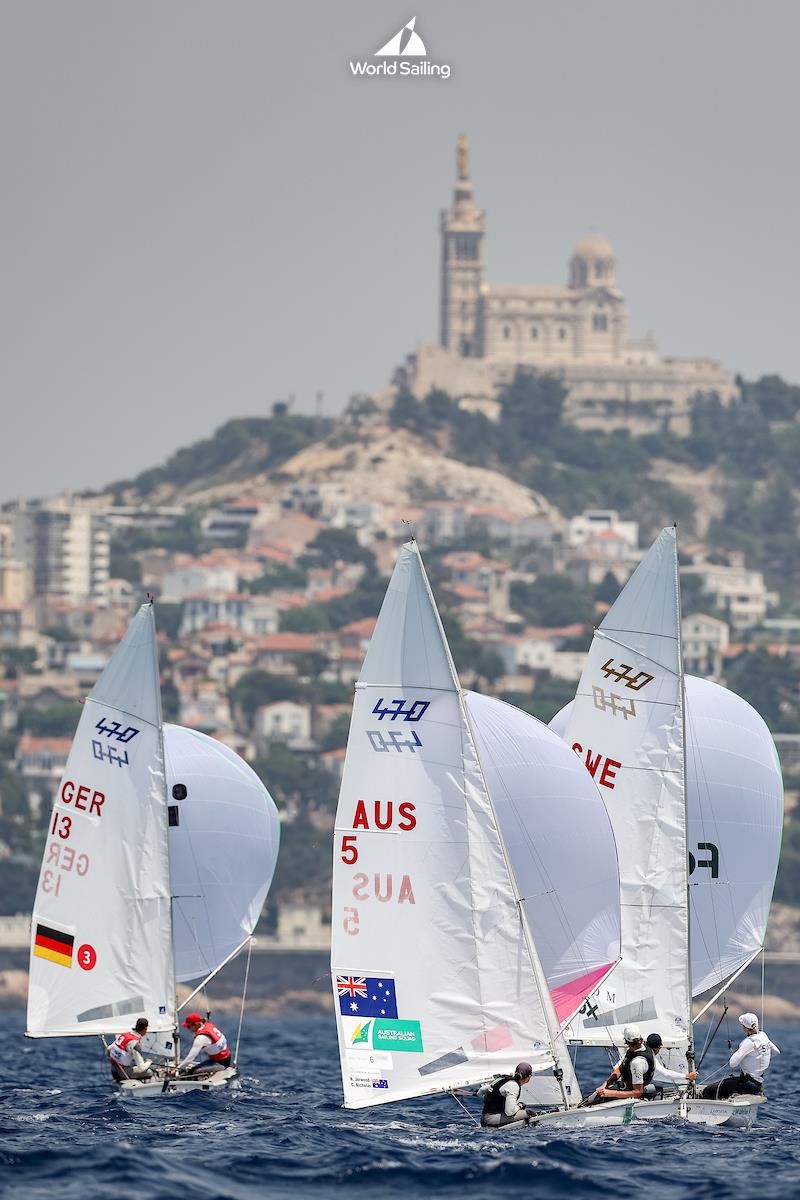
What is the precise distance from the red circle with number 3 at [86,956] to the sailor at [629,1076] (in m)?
6.66

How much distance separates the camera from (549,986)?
25.3 meters

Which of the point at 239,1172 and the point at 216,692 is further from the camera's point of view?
the point at 216,692

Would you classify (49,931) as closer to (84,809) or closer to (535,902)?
(84,809)

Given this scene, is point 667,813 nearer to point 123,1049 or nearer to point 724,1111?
point 724,1111

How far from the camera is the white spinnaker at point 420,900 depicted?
24.6m

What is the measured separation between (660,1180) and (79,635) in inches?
5755

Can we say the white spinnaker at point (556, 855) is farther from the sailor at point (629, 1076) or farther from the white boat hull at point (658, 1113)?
the white boat hull at point (658, 1113)

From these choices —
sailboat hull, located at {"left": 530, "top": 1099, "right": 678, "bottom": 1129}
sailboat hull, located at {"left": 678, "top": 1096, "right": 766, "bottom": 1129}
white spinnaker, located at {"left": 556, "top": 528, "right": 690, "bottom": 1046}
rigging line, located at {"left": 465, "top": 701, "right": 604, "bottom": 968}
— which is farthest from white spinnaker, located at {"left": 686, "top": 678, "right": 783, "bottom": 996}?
rigging line, located at {"left": 465, "top": 701, "right": 604, "bottom": 968}

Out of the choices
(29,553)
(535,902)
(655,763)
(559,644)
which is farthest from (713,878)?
(29,553)

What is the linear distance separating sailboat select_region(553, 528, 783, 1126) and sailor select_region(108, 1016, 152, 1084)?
456cm

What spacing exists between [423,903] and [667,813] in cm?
454

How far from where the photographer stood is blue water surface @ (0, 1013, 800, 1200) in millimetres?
22328

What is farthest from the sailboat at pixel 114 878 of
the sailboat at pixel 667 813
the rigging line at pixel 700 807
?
the rigging line at pixel 700 807

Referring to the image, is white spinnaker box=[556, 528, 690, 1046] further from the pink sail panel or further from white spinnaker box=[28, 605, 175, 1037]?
white spinnaker box=[28, 605, 175, 1037]
